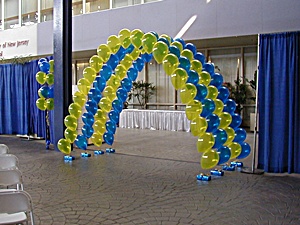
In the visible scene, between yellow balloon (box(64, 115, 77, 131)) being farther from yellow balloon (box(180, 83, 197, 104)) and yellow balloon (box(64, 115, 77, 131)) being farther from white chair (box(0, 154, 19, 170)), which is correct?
white chair (box(0, 154, 19, 170))

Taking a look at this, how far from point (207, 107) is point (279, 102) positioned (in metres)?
1.40

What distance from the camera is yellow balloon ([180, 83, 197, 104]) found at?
6.00 m

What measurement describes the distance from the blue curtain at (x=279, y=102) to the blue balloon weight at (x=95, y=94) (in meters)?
3.54

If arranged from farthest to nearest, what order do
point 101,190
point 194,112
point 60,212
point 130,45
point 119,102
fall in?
point 119,102 < point 130,45 < point 194,112 < point 101,190 < point 60,212

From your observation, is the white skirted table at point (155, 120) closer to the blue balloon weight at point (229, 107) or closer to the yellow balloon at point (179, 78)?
the blue balloon weight at point (229, 107)

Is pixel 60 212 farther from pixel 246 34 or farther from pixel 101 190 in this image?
pixel 246 34

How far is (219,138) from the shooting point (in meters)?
6.31

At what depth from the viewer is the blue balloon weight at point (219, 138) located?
20.7ft

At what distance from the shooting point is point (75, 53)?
55.5 ft

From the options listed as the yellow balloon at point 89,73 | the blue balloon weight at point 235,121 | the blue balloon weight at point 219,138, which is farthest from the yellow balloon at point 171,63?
the yellow balloon at point 89,73

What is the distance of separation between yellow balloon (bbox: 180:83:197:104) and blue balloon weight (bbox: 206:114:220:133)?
0.50 metres

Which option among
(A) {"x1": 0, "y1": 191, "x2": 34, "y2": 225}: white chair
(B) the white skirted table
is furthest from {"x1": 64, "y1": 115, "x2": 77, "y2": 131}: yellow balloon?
(B) the white skirted table

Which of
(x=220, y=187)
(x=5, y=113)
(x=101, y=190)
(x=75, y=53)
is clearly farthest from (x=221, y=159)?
(x=75, y=53)

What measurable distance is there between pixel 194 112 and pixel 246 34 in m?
6.60
